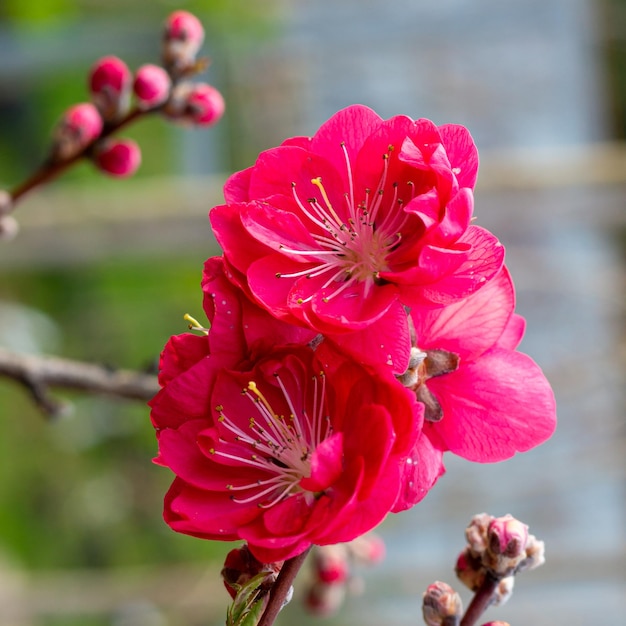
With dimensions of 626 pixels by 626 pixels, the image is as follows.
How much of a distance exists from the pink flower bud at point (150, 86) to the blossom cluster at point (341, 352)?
379 millimetres

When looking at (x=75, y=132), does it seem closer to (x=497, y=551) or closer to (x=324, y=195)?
(x=324, y=195)

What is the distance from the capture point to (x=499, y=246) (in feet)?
1.59

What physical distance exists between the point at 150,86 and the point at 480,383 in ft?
1.73

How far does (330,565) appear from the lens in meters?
1.06

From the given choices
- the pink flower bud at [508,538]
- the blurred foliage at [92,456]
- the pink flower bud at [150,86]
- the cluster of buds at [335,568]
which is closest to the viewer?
the pink flower bud at [508,538]

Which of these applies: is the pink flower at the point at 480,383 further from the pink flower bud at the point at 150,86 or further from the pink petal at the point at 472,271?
the pink flower bud at the point at 150,86

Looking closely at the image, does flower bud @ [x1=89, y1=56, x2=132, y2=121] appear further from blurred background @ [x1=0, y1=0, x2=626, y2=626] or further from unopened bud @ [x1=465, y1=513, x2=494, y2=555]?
blurred background @ [x1=0, y1=0, x2=626, y2=626]

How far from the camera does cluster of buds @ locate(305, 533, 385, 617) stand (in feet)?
3.38

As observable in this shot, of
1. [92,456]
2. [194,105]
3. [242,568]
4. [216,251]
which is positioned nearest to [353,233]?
[242,568]

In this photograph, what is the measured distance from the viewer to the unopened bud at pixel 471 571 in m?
0.62

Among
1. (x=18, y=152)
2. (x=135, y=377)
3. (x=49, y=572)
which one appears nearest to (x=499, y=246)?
(x=135, y=377)

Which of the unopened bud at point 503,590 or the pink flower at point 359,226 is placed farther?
the unopened bud at point 503,590

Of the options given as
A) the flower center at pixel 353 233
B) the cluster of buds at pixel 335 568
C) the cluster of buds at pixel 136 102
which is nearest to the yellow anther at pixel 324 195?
the flower center at pixel 353 233

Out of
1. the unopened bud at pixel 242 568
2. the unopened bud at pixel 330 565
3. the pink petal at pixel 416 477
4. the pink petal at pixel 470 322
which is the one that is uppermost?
the pink petal at pixel 470 322
